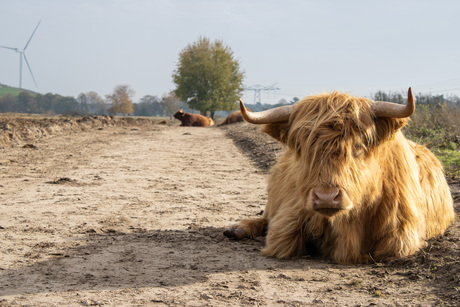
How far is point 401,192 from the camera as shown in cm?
380

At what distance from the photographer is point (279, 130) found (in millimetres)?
3959

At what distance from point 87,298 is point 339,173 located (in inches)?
68.4

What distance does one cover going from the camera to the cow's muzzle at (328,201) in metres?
3.10

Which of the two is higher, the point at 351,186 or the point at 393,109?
the point at 393,109

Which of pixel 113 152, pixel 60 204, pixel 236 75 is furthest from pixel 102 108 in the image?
pixel 60 204

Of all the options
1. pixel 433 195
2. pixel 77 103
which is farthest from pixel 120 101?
pixel 433 195

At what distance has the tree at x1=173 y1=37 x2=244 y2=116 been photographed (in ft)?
169

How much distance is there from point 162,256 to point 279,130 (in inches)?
53.1

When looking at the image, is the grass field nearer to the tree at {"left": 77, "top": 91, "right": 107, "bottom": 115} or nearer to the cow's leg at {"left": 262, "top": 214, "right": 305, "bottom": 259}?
the tree at {"left": 77, "top": 91, "right": 107, "bottom": 115}

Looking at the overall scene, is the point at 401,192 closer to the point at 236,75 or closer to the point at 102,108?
the point at 236,75

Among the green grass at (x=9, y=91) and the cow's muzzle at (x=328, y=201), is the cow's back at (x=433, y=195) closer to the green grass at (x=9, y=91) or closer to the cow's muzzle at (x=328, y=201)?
the cow's muzzle at (x=328, y=201)

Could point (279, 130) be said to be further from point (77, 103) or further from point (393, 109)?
point (77, 103)

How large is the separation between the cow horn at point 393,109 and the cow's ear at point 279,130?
0.69 m

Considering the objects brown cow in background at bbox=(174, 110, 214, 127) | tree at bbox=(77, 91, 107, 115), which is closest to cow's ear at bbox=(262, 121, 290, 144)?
brown cow in background at bbox=(174, 110, 214, 127)
